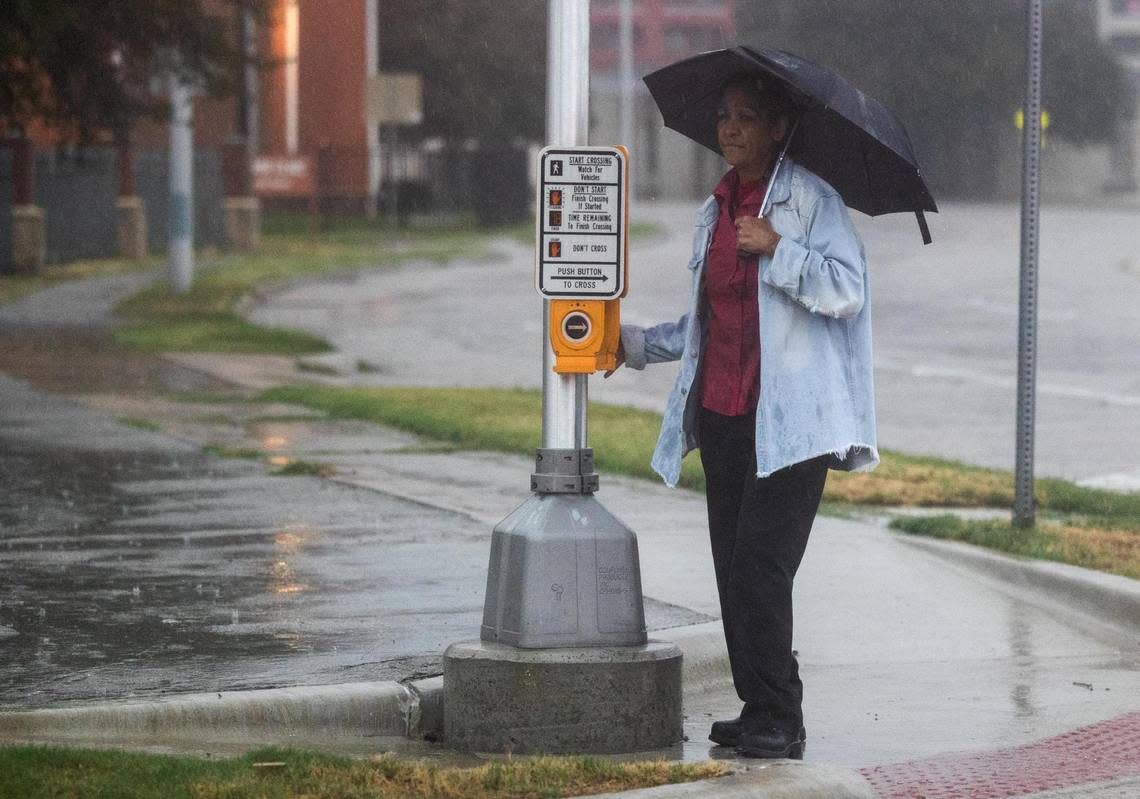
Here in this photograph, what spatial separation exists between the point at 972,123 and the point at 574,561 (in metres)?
68.1

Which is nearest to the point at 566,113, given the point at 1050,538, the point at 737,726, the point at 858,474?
the point at 737,726

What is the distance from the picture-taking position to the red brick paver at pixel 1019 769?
17.9 feet

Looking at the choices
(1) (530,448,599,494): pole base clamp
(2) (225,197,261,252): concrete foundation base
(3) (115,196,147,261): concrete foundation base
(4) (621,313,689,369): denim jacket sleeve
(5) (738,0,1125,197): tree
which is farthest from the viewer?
(5) (738,0,1125,197): tree

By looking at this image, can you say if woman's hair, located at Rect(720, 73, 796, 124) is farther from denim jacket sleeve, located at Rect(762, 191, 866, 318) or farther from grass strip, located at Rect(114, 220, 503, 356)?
grass strip, located at Rect(114, 220, 503, 356)

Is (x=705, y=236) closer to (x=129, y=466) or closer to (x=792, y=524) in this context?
(x=792, y=524)

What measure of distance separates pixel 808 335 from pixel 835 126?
2.01 feet

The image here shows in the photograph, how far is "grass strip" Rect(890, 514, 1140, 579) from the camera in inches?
336

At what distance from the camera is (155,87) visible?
40219 millimetres

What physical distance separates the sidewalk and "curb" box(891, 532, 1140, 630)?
0.01 m

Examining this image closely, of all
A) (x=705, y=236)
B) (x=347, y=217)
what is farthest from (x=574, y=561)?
(x=347, y=217)

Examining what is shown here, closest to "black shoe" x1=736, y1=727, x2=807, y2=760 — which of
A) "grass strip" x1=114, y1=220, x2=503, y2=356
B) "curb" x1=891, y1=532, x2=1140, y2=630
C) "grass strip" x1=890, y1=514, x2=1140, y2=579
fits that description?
"curb" x1=891, y1=532, x2=1140, y2=630

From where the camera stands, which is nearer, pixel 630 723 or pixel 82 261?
pixel 630 723

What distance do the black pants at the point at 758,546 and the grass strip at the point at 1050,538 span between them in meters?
2.93

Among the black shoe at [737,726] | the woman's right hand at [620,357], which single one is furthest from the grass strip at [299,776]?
the woman's right hand at [620,357]
